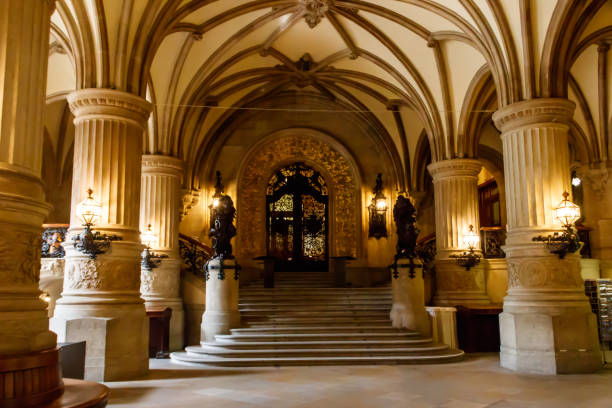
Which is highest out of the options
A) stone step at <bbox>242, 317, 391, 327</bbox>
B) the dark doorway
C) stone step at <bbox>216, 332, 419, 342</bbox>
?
the dark doorway

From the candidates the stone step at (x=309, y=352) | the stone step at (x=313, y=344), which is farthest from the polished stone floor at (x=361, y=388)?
the stone step at (x=313, y=344)

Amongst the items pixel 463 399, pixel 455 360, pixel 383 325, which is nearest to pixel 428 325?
pixel 383 325

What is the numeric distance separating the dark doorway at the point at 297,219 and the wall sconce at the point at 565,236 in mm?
10677

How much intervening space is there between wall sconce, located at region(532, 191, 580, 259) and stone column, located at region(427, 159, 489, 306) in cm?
474

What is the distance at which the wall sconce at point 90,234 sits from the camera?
30.1 ft

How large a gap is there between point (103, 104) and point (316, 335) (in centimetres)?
611

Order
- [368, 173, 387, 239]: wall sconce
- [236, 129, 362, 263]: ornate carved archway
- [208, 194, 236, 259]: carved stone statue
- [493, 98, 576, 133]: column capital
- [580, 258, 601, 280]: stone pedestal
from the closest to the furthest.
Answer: [493, 98, 576, 133]: column capital, [208, 194, 236, 259]: carved stone statue, [580, 258, 601, 280]: stone pedestal, [368, 173, 387, 239]: wall sconce, [236, 129, 362, 263]: ornate carved archway

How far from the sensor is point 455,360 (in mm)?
11414

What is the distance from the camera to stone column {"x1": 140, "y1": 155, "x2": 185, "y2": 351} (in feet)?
45.9

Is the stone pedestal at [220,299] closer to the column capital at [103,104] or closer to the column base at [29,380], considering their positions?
the column capital at [103,104]

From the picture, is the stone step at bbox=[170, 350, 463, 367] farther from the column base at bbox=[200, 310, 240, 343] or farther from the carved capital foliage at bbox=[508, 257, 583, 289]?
the carved capital foliage at bbox=[508, 257, 583, 289]

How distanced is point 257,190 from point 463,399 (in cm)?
1355

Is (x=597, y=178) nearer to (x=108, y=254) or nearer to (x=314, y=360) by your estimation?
(x=314, y=360)

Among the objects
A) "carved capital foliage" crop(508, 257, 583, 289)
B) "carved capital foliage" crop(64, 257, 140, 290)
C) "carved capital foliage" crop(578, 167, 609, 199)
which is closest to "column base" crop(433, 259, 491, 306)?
"carved capital foliage" crop(578, 167, 609, 199)
